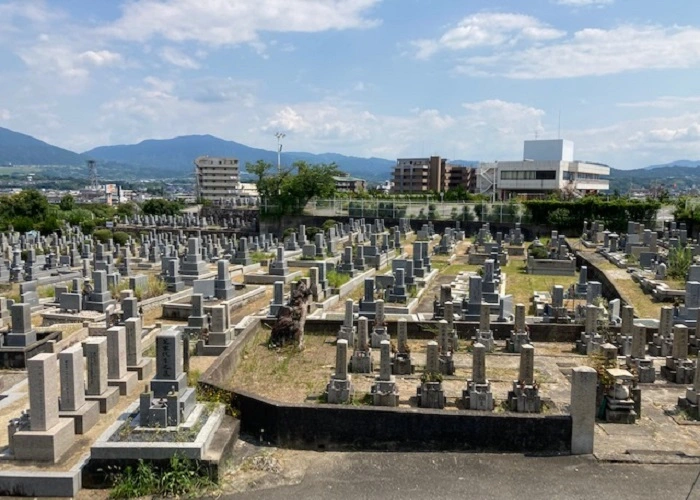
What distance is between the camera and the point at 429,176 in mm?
115438

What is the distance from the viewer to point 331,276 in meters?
22.6

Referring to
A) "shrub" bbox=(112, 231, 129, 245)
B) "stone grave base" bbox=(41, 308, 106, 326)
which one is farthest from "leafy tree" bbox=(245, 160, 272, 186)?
"stone grave base" bbox=(41, 308, 106, 326)

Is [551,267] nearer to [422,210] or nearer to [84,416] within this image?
[84,416]

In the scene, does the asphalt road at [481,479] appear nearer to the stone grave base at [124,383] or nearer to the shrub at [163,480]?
the shrub at [163,480]

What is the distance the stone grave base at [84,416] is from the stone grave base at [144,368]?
2086 mm

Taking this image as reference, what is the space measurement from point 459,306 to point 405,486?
9.41 m

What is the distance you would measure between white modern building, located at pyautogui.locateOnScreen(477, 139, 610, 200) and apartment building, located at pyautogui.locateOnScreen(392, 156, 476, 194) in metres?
17.3

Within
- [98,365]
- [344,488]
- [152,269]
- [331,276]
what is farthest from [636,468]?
[152,269]

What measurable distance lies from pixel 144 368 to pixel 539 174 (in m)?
79.6

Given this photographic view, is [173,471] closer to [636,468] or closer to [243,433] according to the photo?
[243,433]

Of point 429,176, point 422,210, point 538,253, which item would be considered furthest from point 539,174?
point 538,253

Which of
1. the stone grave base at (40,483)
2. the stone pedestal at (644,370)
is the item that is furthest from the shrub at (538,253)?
the stone grave base at (40,483)

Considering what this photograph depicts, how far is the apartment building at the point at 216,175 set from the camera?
13325 cm

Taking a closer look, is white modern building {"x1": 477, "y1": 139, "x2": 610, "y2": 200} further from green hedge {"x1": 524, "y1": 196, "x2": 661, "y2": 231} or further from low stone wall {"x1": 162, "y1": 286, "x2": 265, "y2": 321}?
low stone wall {"x1": 162, "y1": 286, "x2": 265, "y2": 321}
